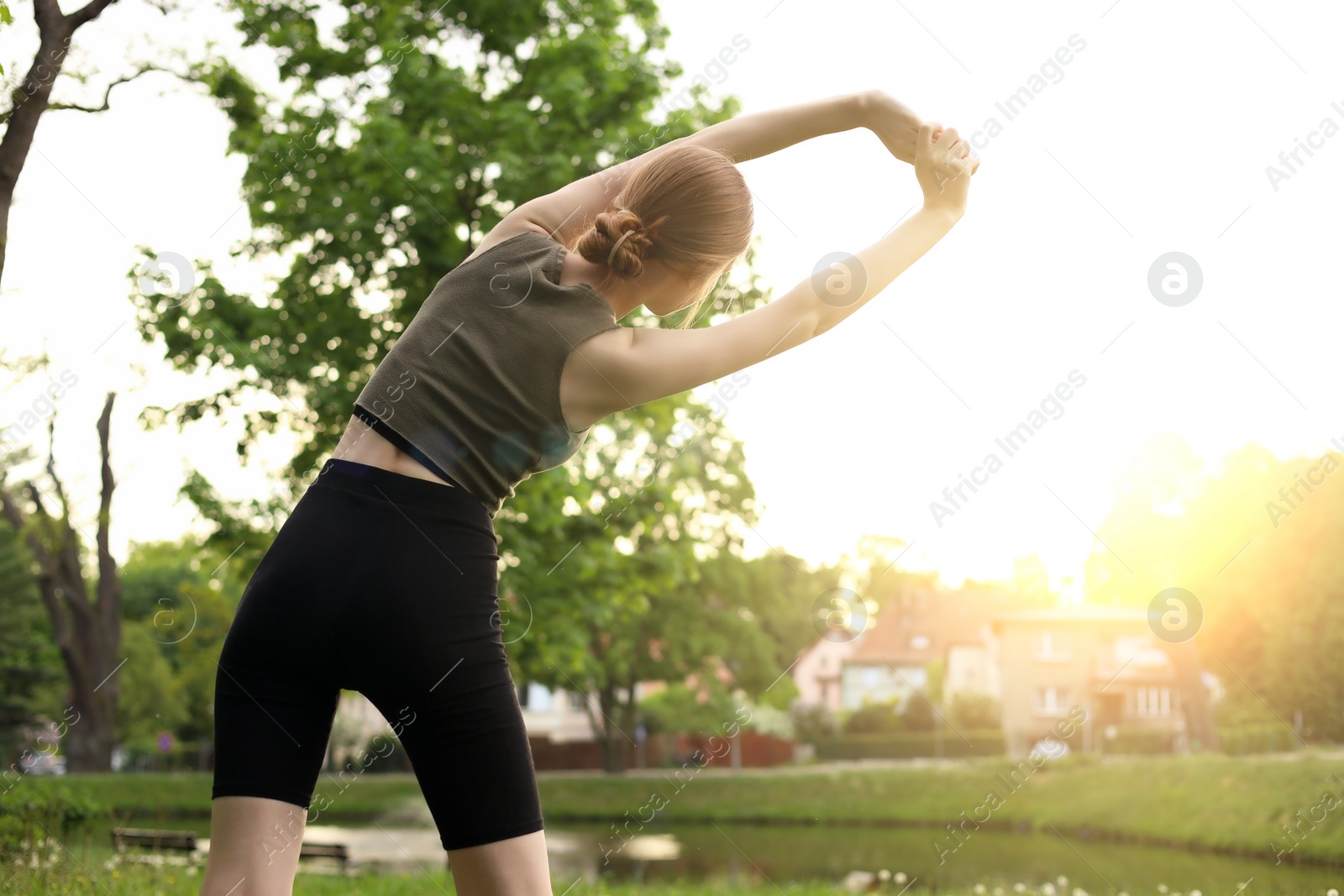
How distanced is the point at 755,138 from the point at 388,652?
1146 millimetres

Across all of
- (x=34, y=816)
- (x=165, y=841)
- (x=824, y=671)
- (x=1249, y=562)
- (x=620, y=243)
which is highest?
(x=620, y=243)

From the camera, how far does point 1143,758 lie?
2625 centimetres

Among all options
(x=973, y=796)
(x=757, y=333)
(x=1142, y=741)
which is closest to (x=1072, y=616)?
(x=1142, y=741)

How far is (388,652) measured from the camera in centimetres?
151

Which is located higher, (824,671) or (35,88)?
(35,88)

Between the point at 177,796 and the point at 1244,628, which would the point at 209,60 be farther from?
the point at 1244,628

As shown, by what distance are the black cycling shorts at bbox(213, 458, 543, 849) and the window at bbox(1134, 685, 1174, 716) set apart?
186 ft

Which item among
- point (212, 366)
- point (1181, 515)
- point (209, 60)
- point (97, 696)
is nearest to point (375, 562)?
point (209, 60)

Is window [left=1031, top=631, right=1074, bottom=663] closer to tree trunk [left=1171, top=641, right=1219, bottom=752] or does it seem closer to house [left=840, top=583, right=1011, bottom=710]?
house [left=840, top=583, right=1011, bottom=710]

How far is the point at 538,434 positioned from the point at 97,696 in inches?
1115

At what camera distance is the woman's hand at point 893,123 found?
1.94 meters

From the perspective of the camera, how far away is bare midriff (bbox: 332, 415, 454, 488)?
5.13 ft

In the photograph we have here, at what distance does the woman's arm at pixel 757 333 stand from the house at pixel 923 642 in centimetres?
6019

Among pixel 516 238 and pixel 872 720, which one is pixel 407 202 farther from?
pixel 872 720
